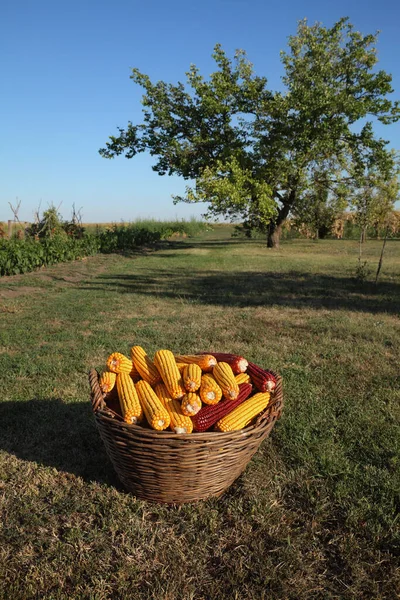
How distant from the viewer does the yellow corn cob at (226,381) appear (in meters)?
2.73

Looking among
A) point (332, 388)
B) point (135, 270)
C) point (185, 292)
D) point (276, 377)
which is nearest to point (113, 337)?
point (332, 388)

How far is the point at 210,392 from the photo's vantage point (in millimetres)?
2678

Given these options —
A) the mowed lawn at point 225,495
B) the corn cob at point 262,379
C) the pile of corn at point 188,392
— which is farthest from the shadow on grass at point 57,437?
the corn cob at point 262,379

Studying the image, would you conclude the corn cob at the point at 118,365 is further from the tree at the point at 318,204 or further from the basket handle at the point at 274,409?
the tree at the point at 318,204

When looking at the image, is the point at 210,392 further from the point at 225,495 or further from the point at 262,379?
the point at 225,495

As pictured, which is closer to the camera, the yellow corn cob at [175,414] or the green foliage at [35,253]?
the yellow corn cob at [175,414]

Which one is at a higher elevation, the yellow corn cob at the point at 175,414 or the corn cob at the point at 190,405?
the corn cob at the point at 190,405

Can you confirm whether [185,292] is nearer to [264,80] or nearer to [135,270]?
[135,270]

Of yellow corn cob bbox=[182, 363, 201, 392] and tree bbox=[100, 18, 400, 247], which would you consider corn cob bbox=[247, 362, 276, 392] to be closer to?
yellow corn cob bbox=[182, 363, 201, 392]

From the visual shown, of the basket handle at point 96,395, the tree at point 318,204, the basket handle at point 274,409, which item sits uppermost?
the tree at point 318,204

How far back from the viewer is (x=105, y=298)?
1009 centimetres

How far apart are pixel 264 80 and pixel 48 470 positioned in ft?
87.7

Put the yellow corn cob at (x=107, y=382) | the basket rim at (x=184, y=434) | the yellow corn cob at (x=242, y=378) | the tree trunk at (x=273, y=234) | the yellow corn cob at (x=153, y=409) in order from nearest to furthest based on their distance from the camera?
the basket rim at (x=184, y=434), the yellow corn cob at (x=153, y=409), the yellow corn cob at (x=107, y=382), the yellow corn cob at (x=242, y=378), the tree trunk at (x=273, y=234)

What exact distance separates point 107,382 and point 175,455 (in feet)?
2.63
